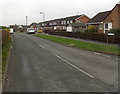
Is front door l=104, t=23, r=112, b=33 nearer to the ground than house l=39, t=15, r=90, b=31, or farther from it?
nearer to the ground

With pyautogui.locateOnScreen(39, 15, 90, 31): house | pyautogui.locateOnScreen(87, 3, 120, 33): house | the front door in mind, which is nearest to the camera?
pyautogui.locateOnScreen(87, 3, 120, 33): house

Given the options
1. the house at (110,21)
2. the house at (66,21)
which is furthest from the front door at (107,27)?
the house at (66,21)

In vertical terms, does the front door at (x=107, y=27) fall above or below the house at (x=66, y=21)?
below

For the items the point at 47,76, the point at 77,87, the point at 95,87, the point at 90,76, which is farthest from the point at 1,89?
the point at 90,76

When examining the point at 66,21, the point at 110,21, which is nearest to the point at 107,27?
the point at 110,21

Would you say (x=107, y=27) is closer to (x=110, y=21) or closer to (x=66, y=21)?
(x=110, y=21)

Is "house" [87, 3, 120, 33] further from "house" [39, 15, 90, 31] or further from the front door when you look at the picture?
"house" [39, 15, 90, 31]

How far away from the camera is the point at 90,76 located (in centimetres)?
741

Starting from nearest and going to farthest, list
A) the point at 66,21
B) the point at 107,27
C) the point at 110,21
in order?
the point at 110,21 → the point at 107,27 → the point at 66,21

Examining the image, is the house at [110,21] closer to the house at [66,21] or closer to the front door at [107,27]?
the front door at [107,27]

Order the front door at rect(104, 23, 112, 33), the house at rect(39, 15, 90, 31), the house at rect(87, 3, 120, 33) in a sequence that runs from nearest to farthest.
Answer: the house at rect(87, 3, 120, 33) < the front door at rect(104, 23, 112, 33) < the house at rect(39, 15, 90, 31)

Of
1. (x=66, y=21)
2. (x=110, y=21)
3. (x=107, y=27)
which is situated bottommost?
(x=107, y=27)

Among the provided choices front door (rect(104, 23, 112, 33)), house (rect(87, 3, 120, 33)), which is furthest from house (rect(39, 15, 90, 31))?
front door (rect(104, 23, 112, 33))

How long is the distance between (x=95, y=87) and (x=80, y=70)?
2567mm
